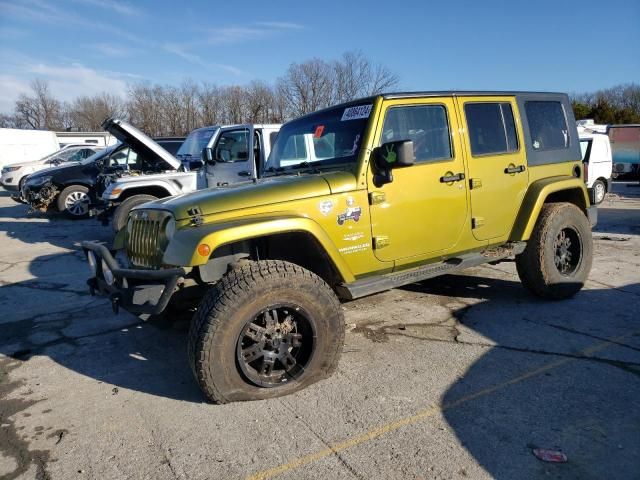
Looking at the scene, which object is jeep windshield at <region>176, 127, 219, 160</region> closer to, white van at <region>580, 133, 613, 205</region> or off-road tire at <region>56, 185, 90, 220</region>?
off-road tire at <region>56, 185, 90, 220</region>

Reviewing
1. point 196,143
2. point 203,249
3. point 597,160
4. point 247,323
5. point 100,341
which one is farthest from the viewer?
point 597,160

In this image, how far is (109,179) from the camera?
9328mm

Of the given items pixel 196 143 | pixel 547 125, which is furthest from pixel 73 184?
pixel 547 125

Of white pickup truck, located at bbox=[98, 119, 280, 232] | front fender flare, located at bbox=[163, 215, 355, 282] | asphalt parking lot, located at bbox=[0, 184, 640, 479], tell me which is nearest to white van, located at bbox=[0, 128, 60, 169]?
white pickup truck, located at bbox=[98, 119, 280, 232]

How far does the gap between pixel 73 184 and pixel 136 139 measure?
451 centimetres

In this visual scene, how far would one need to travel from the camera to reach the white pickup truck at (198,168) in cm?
817

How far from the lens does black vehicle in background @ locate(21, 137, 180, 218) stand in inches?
452

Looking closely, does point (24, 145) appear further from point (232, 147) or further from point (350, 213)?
point (350, 213)

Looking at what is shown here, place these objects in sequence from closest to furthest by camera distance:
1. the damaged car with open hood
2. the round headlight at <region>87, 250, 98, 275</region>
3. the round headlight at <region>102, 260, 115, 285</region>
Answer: the round headlight at <region>102, 260, 115, 285</region>, the round headlight at <region>87, 250, 98, 275</region>, the damaged car with open hood

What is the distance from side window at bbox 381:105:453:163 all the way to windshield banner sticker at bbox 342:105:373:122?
0.54 ft

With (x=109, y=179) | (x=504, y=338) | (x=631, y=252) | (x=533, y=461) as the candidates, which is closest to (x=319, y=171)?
(x=504, y=338)

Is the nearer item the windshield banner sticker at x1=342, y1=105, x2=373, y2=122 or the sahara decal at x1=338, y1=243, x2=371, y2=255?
the sahara decal at x1=338, y1=243, x2=371, y2=255

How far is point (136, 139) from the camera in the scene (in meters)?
8.29

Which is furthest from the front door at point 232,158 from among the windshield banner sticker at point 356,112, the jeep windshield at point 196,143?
the windshield banner sticker at point 356,112
